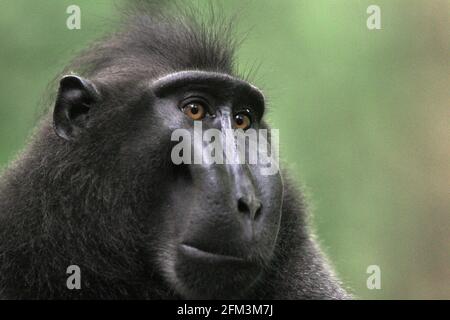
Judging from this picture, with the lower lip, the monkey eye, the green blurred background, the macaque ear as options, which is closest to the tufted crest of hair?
the macaque ear

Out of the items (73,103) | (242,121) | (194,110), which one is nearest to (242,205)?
(194,110)

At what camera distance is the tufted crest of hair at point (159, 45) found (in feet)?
21.5

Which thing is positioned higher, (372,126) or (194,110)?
(372,126)

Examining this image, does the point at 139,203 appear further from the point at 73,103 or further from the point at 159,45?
the point at 159,45

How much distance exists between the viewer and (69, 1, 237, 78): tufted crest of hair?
6.55 meters

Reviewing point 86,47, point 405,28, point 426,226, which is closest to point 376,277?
point 426,226

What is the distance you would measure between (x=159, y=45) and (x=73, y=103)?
989 millimetres

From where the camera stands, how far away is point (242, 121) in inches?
252

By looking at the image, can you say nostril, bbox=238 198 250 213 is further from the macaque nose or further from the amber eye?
the amber eye

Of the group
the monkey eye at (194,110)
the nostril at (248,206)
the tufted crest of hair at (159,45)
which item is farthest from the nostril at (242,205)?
the tufted crest of hair at (159,45)

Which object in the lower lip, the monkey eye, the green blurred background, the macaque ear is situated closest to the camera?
the lower lip

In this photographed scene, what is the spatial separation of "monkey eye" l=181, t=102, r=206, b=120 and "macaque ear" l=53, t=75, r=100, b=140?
696 mm

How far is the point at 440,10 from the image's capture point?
15281 millimetres

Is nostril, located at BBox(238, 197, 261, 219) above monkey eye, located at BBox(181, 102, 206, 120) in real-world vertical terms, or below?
below
